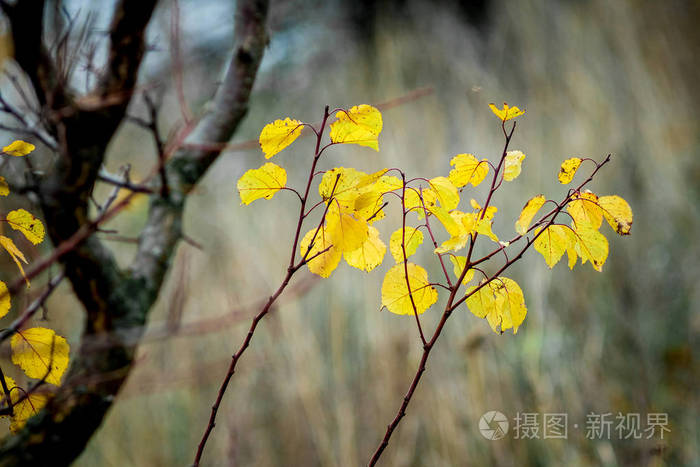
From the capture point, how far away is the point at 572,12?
1779 mm

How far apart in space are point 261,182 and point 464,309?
3.45 ft

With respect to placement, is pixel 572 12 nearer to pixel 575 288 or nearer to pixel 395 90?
pixel 395 90

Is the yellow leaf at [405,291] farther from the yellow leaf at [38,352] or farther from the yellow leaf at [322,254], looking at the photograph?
the yellow leaf at [38,352]

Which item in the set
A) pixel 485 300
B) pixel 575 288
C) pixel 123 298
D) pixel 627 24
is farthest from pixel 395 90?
pixel 485 300

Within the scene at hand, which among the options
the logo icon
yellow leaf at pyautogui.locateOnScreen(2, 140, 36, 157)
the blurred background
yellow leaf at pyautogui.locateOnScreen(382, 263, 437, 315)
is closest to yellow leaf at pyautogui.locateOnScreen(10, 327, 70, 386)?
yellow leaf at pyautogui.locateOnScreen(2, 140, 36, 157)

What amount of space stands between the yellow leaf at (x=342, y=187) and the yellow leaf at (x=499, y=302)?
11cm

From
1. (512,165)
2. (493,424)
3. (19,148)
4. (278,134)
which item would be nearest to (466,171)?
(512,165)

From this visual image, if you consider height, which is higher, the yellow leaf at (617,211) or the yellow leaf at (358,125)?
the yellow leaf at (358,125)

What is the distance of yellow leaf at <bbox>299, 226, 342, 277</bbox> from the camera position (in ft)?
1.04

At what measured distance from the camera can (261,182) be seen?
1.12ft

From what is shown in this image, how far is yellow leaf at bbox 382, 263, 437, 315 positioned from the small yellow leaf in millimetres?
103

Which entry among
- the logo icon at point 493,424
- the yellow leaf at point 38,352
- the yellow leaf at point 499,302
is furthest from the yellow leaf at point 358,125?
the logo icon at point 493,424

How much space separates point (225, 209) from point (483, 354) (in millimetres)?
1104

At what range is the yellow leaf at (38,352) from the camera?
329mm
